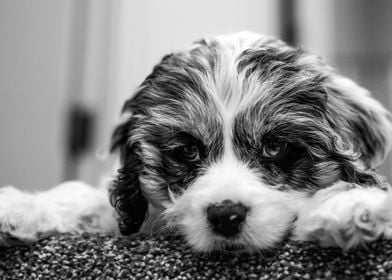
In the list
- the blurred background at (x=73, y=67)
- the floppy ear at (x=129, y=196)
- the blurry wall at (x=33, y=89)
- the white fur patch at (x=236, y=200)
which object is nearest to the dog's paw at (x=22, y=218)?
the floppy ear at (x=129, y=196)

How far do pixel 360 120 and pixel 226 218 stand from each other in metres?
0.76

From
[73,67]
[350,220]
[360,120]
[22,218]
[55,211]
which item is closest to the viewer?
[350,220]

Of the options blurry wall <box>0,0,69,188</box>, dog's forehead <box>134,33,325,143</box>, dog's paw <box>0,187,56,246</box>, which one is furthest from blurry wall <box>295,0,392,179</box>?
dog's paw <box>0,187,56,246</box>

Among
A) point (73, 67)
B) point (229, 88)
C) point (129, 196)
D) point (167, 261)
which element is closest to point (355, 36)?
point (73, 67)

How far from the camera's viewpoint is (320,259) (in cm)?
123

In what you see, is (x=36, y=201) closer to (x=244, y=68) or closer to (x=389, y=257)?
(x=244, y=68)

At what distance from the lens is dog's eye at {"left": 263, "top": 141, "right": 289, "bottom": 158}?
1.73m

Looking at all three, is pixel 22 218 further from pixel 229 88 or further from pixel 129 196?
pixel 229 88

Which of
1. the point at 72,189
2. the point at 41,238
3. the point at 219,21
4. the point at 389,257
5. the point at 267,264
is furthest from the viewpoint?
the point at 219,21

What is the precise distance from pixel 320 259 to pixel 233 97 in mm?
689

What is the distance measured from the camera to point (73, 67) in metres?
4.18

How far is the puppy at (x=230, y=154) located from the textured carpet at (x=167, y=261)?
9 cm

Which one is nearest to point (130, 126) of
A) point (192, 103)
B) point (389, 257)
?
point (192, 103)

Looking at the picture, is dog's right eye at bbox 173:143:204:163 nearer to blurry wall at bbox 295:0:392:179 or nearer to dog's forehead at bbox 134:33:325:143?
dog's forehead at bbox 134:33:325:143
